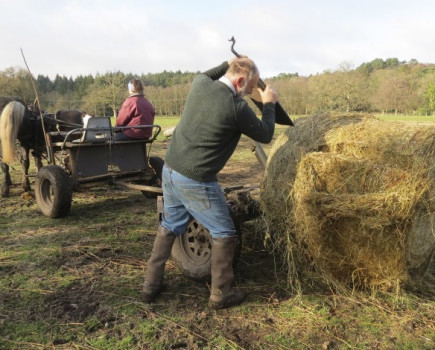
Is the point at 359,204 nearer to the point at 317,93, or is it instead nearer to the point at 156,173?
the point at 156,173

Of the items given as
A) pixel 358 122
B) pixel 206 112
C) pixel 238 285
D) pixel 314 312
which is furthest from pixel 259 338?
pixel 358 122

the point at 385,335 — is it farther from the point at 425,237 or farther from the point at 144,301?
the point at 144,301

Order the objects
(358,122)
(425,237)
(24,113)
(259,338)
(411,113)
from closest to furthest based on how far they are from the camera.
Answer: (259,338) < (425,237) < (358,122) < (24,113) < (411,113)

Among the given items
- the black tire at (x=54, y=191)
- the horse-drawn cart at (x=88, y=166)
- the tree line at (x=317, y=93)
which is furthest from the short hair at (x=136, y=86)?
the tree line at (x=317, y=93)

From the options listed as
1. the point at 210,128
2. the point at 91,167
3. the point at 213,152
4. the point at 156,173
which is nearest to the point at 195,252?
the point at 213,152

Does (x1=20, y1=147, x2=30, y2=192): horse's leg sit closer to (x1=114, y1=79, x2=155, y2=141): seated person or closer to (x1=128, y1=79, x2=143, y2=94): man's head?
(x1=114, y1=79, x2=155, y2=141): seated person

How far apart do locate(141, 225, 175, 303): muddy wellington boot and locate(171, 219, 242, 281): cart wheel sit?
38cm

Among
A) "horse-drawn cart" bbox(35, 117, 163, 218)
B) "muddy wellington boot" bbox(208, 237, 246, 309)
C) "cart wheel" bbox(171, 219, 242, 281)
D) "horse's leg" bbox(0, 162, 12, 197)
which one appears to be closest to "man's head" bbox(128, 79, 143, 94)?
"horse-drawn cart" bbox(35, 117, 163, 218)

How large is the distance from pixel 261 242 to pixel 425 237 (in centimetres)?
200

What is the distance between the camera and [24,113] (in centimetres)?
662

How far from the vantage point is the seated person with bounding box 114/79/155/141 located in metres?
6.04

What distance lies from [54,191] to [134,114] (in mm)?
1721

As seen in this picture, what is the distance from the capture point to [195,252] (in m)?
3.69

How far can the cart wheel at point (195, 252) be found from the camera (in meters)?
3.53
